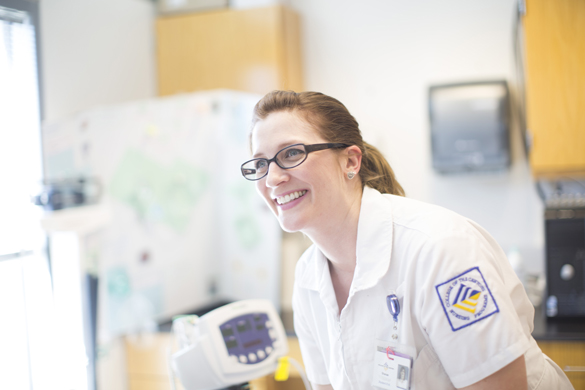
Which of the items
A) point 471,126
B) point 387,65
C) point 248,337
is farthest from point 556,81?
point 248,337

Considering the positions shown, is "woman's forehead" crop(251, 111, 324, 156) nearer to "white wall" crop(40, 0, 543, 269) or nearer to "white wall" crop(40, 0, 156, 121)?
"white wall" crop(40, 0, 543, 269)

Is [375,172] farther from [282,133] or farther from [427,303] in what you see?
[427,303]

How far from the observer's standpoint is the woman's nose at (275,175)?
3.79 feet

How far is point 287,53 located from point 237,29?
12.6 inches

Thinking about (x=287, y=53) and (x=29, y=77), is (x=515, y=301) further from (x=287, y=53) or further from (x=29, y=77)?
(x=29, y=77)

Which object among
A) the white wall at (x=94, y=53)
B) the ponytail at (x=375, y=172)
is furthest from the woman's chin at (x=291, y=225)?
the white wall at (x=94, y=53)

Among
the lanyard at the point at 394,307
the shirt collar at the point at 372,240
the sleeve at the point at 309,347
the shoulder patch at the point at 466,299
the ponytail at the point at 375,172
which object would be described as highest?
the ponytail at the point at 375,172

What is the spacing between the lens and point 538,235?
262cm

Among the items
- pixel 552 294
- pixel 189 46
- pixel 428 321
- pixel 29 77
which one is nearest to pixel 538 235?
pixel 552 294

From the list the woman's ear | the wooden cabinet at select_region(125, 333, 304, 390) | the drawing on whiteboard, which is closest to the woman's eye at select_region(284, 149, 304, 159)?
the woman's ear

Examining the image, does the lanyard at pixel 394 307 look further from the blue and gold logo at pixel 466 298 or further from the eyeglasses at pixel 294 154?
the eyeglasses at pixel 294 154

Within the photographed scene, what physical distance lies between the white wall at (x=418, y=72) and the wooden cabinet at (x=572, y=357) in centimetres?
69

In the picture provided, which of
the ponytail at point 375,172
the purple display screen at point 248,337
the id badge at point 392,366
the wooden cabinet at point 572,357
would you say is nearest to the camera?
the id badge at point 392,366

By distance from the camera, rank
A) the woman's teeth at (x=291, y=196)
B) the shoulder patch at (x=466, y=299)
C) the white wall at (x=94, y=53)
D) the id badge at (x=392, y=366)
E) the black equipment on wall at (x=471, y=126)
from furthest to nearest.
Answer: the white wall at (x=94, y=53), the black equipment on wall at (x=471, y=126), the woman's teeth at (x=291, y=196), the id badge at (x=392, y=366), the shoulder patch at (x=466, y=299)
